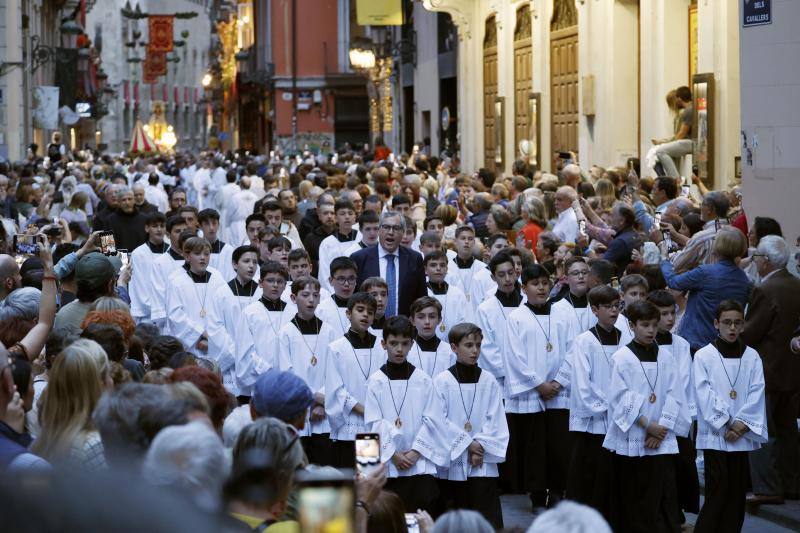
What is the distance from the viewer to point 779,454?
32.4ft

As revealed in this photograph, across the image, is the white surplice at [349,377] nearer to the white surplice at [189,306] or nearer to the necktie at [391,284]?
the necktie at [391,284]

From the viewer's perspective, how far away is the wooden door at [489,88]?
29675 mm

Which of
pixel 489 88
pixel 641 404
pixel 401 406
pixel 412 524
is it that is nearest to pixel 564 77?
pixel 489 88

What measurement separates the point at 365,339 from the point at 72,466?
7999 millimetres

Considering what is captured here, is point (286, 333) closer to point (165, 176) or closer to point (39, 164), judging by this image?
point (39, 164)

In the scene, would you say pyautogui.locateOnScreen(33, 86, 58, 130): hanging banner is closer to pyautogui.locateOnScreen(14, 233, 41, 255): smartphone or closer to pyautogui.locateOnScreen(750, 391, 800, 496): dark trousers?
pyautogui.locateOnScreen(14, 233, 41, 255): smartphone

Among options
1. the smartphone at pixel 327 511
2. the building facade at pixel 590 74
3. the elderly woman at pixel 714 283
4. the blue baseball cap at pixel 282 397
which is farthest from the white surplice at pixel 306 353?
the smartphone at pixel 327 511

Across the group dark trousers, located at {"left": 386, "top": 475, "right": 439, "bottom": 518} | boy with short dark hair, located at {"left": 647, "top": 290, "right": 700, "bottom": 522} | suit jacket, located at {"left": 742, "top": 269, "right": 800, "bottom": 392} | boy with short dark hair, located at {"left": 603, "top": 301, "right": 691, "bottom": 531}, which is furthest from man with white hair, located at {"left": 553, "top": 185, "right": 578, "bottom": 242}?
dark trousers, located at {"left": 386, "top": 475, "right": 439, "bottom": 518}

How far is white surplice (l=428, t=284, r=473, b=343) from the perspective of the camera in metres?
11.8

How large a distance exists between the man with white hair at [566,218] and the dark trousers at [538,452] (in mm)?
3103

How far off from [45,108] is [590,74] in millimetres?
22618

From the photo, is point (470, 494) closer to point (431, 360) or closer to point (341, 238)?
point (431, 360)

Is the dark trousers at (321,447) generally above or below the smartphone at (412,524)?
below

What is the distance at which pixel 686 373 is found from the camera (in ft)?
29.4
